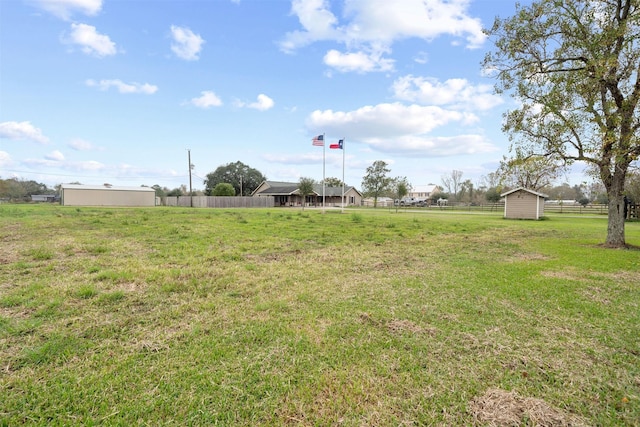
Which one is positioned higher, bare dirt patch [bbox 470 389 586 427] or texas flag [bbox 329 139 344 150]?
texas flag [bbox 329 139 344 150]

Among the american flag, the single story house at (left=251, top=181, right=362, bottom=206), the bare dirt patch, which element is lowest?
the bare dirt patch

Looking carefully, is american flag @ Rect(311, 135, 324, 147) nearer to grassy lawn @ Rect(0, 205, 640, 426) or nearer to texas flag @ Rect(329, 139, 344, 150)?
texas flag @ Rect(329, 139, 344, 150)

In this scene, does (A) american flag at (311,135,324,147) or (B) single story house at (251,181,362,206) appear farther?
(B) single story house at (251,181,362,206)

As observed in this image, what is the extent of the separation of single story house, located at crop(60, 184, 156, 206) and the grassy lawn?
50.8 m

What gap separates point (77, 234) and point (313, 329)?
9942 mm

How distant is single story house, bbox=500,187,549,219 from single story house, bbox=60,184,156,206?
53.6m

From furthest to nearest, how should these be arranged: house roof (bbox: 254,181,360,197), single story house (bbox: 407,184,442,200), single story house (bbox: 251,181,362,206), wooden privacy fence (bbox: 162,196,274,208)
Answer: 1. single story house (bbox: 407,184,442,200)
2. single story house (bbox: 251,181,362,206)
3. house roof (bbox: 254,181,360,197)
4. wooden privacy fence (bbox: 162,196,274,208)

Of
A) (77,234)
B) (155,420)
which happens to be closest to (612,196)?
(155,420)

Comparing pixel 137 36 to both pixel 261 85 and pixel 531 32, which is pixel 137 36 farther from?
pixel 531 32

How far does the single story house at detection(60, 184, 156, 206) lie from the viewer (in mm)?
46594

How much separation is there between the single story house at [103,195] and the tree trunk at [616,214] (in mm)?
58110

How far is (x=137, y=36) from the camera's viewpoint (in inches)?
577

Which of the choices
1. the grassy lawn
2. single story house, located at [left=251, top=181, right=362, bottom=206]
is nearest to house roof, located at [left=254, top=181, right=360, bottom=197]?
single story house, located at [left=251, top=181, right=362, bottom=206]

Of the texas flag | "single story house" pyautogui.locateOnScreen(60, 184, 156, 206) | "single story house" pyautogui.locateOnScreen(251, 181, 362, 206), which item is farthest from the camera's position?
"single story house" pyautogui.locateOnScreen(251, 181, 362, 206)
